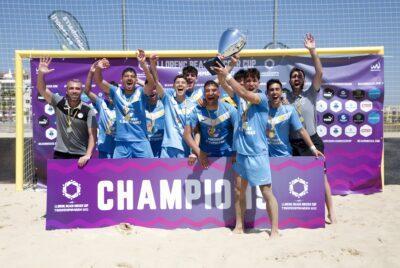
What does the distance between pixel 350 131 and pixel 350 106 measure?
0.40 metres

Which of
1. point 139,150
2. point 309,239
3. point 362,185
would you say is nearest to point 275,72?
point 362,185

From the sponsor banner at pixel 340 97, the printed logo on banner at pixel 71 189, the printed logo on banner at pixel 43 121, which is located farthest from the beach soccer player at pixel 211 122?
the printed logo on banner at pixel 43 121

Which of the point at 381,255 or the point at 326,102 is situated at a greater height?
the point at 326,102

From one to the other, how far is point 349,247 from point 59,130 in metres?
3.45

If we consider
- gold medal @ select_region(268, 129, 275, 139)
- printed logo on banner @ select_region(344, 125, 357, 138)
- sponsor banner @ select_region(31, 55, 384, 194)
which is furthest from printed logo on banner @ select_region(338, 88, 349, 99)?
gold medal @ select_region(268, 129, 275, 139)

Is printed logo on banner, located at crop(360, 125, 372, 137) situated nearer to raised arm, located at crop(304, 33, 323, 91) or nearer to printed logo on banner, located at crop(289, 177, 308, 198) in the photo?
raised arm, located at crop(304, 33, 323, 91)

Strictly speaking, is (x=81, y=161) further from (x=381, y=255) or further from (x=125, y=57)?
(x=381, y=255)

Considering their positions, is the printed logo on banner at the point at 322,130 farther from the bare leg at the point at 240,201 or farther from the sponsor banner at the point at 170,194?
the bare leg at the point at 240,201

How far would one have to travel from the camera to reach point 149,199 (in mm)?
4836

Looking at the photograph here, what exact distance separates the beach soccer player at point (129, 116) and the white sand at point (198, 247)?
96 centimetres

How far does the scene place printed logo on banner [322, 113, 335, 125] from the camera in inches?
275

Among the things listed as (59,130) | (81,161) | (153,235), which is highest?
(59,130)

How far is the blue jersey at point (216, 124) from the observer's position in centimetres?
466

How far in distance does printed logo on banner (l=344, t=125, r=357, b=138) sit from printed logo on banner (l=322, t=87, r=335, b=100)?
22.3 inches
